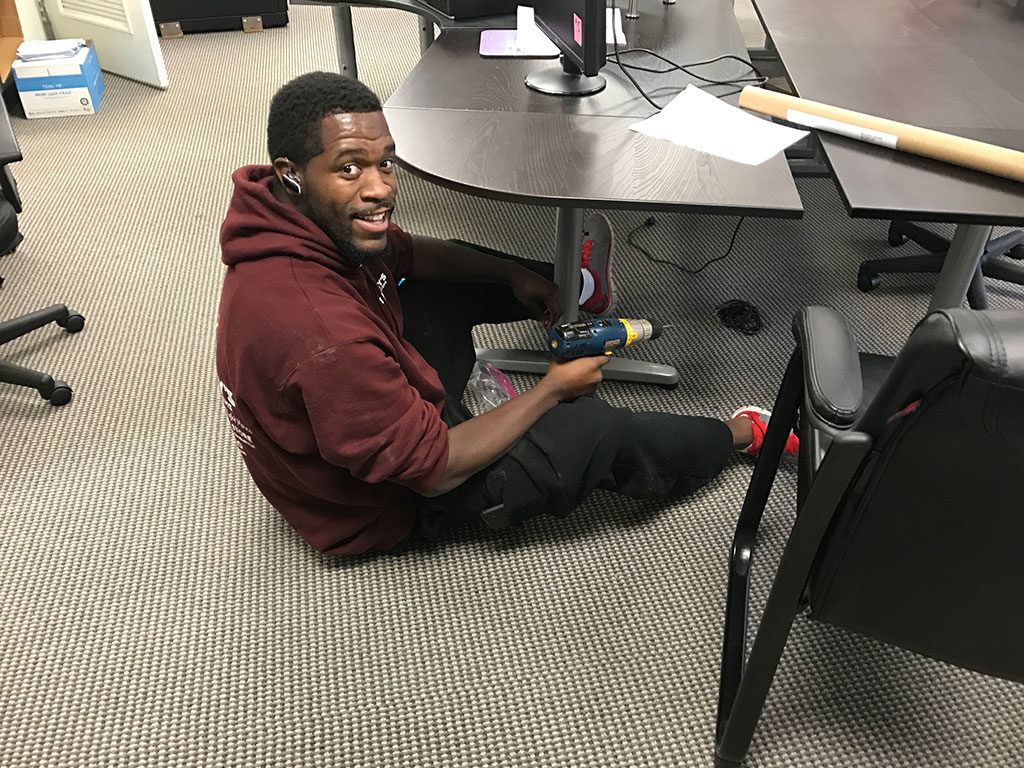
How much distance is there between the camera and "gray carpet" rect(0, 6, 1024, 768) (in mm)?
1278

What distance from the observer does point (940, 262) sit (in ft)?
7.50

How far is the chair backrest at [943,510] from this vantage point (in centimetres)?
68

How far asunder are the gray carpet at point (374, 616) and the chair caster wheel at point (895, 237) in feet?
1.03

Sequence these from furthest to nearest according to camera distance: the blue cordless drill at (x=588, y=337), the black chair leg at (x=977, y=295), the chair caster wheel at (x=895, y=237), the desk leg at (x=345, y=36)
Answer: the desk leg at (x=345, y=36), the chair caster wheel at (x=895, y=237), the black chair leg at (x=977, y=295), the blue cordless drill at (x=588, y=337)

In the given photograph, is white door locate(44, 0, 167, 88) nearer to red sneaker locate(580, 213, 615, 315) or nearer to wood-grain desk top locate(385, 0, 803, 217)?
wood-grain desk top locate(385, 0, 803, 217)

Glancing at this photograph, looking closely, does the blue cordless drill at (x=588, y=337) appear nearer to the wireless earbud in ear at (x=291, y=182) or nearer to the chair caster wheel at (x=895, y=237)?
the wireless earbud in ear at (x=291, y=182)

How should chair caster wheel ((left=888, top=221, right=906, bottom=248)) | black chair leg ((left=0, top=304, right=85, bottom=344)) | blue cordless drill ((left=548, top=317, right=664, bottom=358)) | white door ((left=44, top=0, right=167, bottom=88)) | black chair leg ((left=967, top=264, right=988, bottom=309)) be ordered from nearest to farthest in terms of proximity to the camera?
blue cordless drill ((left=548, top=317, right=664, bottom=358))
black chair leg ((left=0, top=304, right=85, bottom=344))
black chair leg ((left=967, top=264, right=988, bottom=309))
chair caster wheel ((left=888, top=221, right=906, bottom=248))
white door ((left=44, top=0, right=167, bottom=88))

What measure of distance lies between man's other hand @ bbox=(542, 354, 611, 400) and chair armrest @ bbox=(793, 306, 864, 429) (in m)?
0.44

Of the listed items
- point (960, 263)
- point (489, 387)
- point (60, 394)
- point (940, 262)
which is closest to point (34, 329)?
point (60, 394)

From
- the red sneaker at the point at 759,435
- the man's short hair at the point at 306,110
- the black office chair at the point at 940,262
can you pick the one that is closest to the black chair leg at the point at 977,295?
the black office chair at the point at 940,262

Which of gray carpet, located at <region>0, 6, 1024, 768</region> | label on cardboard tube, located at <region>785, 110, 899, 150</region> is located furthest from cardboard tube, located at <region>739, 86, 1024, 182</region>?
gray carpet, located at <region>0, 6, 1024, 768</region>

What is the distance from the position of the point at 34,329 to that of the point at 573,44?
1588 millimetres

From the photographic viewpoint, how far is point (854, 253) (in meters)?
2.53

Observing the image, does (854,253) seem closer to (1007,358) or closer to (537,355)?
(537,355)
